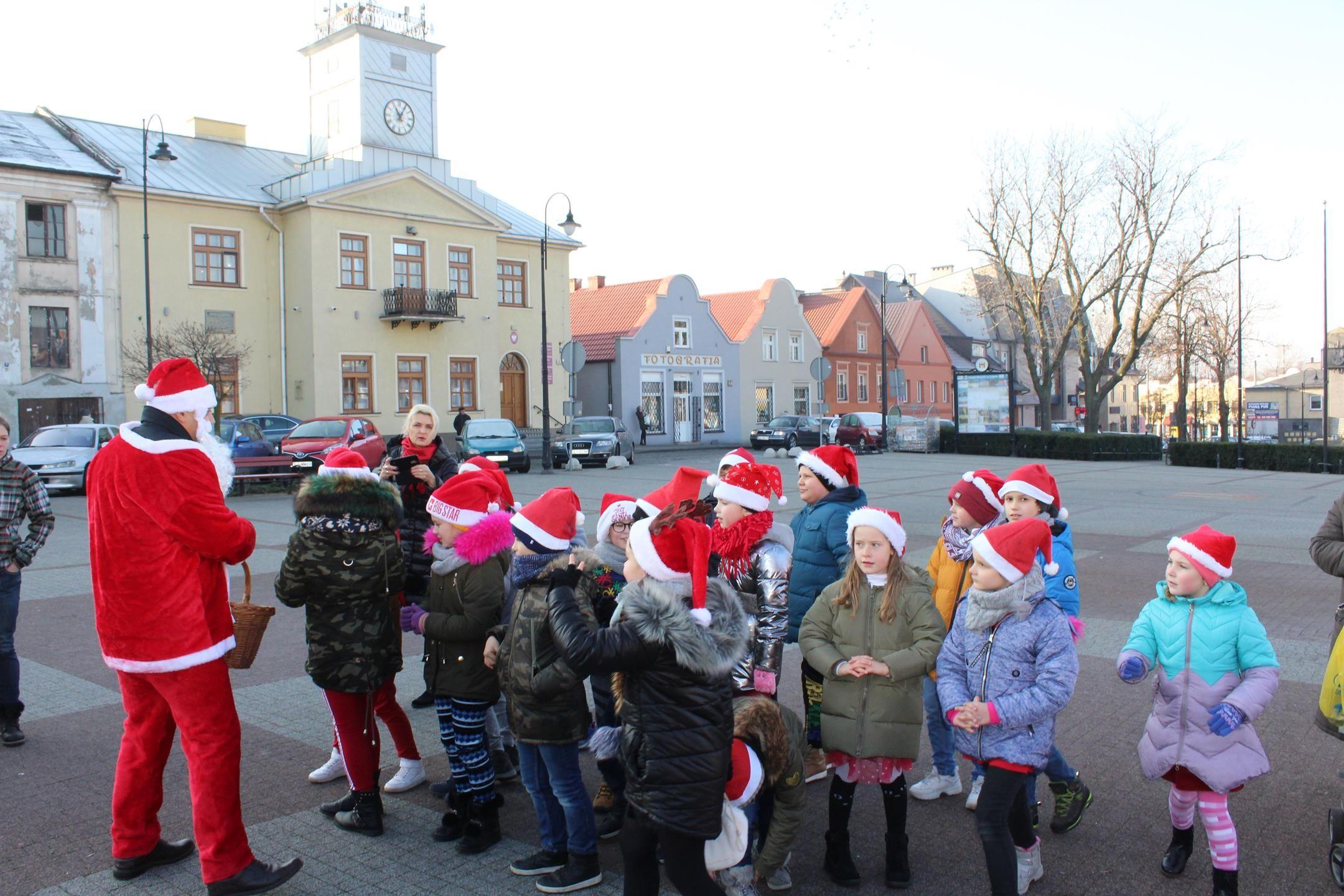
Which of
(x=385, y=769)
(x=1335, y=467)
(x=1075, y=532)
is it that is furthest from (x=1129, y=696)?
(x=1335, y=467)

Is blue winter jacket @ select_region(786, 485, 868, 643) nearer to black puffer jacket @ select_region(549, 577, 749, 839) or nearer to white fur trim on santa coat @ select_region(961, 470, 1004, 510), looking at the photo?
white fur trim on santa coat @ select_region(961, 470, 1004, 510)

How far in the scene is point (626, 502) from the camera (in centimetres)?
529

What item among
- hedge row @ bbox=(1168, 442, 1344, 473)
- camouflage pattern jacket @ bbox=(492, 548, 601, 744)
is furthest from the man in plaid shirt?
hedge row @ bbox=(1168, 442, 1344, 473)

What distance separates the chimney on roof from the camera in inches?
1474

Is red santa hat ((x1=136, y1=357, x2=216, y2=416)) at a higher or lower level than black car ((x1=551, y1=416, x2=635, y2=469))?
higher

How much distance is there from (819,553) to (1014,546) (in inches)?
52.4

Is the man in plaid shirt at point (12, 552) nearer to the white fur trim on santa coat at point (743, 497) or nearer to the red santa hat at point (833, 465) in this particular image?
the white fur trim on santa coat at point (743, 497)

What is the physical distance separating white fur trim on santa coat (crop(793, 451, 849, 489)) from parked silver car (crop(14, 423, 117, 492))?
19630 mm

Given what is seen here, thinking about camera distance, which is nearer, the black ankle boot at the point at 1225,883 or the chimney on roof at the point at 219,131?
the black ankle boot at the point at 1225,883

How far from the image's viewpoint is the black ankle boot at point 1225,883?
3.73 metres

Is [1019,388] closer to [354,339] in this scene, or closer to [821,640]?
[354,339]

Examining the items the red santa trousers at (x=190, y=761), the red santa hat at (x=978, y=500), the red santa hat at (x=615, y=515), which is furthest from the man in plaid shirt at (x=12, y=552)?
the red santa hat at (x=978, y=500)

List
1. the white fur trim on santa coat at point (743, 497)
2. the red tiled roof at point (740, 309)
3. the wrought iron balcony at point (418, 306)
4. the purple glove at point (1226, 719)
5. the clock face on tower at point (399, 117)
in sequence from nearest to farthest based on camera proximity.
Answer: the purple glove at point (1226, 719) → the white fur trim on santa coat at point (743, 497) → the wrought iron balcony at point (418, 306) → the clock face on tower at point (399, 117) → the red tiled roof at point (740, 309)

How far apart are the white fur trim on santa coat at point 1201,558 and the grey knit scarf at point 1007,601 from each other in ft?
1.87
